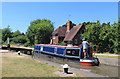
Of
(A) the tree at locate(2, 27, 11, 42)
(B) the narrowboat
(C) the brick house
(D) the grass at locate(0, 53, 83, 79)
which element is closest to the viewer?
(D) the grass at locate(0, 53, 83, 79)

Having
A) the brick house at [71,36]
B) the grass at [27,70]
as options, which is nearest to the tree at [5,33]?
the brick house at [71,36]

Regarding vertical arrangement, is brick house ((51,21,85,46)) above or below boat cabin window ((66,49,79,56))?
above

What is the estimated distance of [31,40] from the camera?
5103 centimetres

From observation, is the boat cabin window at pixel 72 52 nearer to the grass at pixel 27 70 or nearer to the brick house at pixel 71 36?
the grass at pixel 27 70

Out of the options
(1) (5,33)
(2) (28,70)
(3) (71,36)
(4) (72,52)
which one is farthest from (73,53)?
(1) (5,33)

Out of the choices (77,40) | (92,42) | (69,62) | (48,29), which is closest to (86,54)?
(69,62)

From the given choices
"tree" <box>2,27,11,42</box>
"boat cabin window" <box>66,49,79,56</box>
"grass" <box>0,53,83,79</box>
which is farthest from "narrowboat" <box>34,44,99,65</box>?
"tree" <box>2,27,11,42</box>

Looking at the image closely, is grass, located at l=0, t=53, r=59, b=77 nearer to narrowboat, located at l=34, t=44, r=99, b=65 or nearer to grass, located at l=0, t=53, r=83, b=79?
grass, located at l=0, t=53, r=83, b=79

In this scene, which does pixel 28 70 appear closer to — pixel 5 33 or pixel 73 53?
pixel 73 53

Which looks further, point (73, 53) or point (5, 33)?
point (5, 33)

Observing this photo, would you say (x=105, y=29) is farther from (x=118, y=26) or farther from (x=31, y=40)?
(x=31, y=40)

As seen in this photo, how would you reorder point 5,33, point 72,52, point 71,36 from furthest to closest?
1. point 5,33
2. point 71,36
3. point 72,52

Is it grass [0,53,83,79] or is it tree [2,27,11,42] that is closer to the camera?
grass [0,53,83,79]

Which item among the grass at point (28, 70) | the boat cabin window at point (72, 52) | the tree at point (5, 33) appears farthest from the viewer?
the tree at point (5, 33)
